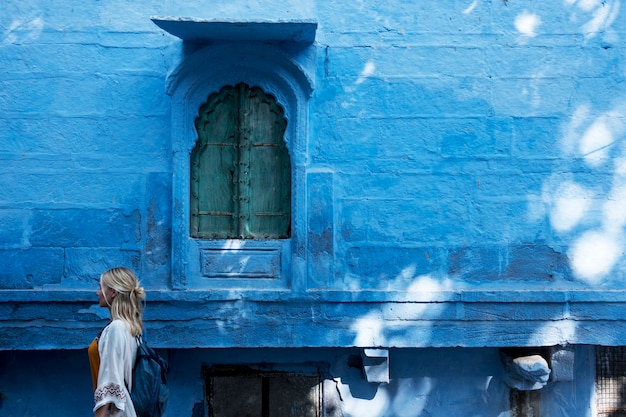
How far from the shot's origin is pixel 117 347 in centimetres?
304

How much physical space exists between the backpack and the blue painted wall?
4.34 ft

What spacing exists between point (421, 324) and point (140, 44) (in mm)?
2872

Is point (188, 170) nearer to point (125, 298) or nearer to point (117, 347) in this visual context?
point (125, 298)

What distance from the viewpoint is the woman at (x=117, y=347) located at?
2.99 m

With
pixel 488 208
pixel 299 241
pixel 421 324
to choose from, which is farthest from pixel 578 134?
pixel 299 241

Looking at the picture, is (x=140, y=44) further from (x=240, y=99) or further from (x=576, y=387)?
(x=576, y=387)

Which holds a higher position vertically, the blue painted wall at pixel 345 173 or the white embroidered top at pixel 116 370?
the blue painted wall at pixel 345 173

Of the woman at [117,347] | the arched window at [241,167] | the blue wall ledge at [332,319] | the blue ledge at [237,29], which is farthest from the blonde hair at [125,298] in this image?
the blue ledge at [237,29]

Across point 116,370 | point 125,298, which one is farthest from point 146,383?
point 125,298

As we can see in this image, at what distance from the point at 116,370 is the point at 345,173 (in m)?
2.32

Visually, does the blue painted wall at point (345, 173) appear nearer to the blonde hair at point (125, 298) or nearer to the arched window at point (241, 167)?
the arched window at point (241, 167)

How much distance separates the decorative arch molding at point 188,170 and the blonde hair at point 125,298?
4.51ft

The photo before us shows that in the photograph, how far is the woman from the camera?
2.99 m

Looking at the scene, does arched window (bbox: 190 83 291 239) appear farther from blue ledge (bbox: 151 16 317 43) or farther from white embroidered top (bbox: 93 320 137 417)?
white embroidered top (bbox: 93 320 137 417)
